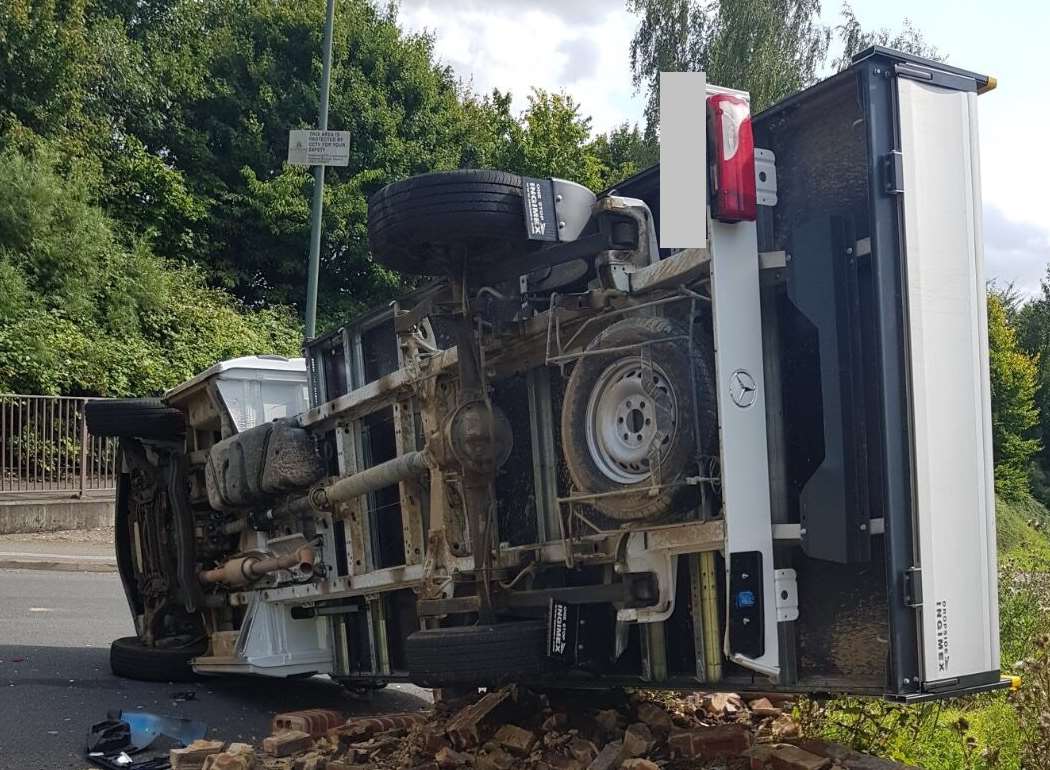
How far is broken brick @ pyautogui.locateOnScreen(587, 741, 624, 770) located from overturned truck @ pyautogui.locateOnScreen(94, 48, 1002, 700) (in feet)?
0.88

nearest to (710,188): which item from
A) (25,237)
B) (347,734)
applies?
(347,734)

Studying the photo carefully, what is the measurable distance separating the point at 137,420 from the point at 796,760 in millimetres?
5059

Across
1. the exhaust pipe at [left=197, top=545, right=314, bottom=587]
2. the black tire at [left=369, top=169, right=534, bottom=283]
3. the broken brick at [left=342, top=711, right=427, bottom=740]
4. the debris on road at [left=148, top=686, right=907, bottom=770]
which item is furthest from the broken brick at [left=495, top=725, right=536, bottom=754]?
the exhaust pipe at [left=197, top=545, right=314, bottom=587]

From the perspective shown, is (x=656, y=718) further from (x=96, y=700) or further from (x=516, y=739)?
(x=96, y=700)

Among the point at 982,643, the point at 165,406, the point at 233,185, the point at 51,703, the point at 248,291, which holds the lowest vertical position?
the point at 51,703

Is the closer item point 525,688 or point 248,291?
point 525,688

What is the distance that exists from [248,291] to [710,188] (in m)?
21.3

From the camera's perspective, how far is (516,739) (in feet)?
14.3

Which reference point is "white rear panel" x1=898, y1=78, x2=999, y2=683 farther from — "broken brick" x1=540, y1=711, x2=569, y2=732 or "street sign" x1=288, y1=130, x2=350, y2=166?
"street sign" x1=288, y1=130, x2=350, y2=166

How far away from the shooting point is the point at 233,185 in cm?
2470

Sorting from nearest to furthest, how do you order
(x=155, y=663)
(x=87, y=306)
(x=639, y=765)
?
(x=639, y=765) < (x=155, y=663) < (x=87, y=306)

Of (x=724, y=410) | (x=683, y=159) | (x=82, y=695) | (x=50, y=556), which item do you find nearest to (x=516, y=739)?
(x=724, y=410)

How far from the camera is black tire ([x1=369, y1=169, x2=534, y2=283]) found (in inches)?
161

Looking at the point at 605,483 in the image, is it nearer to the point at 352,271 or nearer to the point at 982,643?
the point at 982,643
